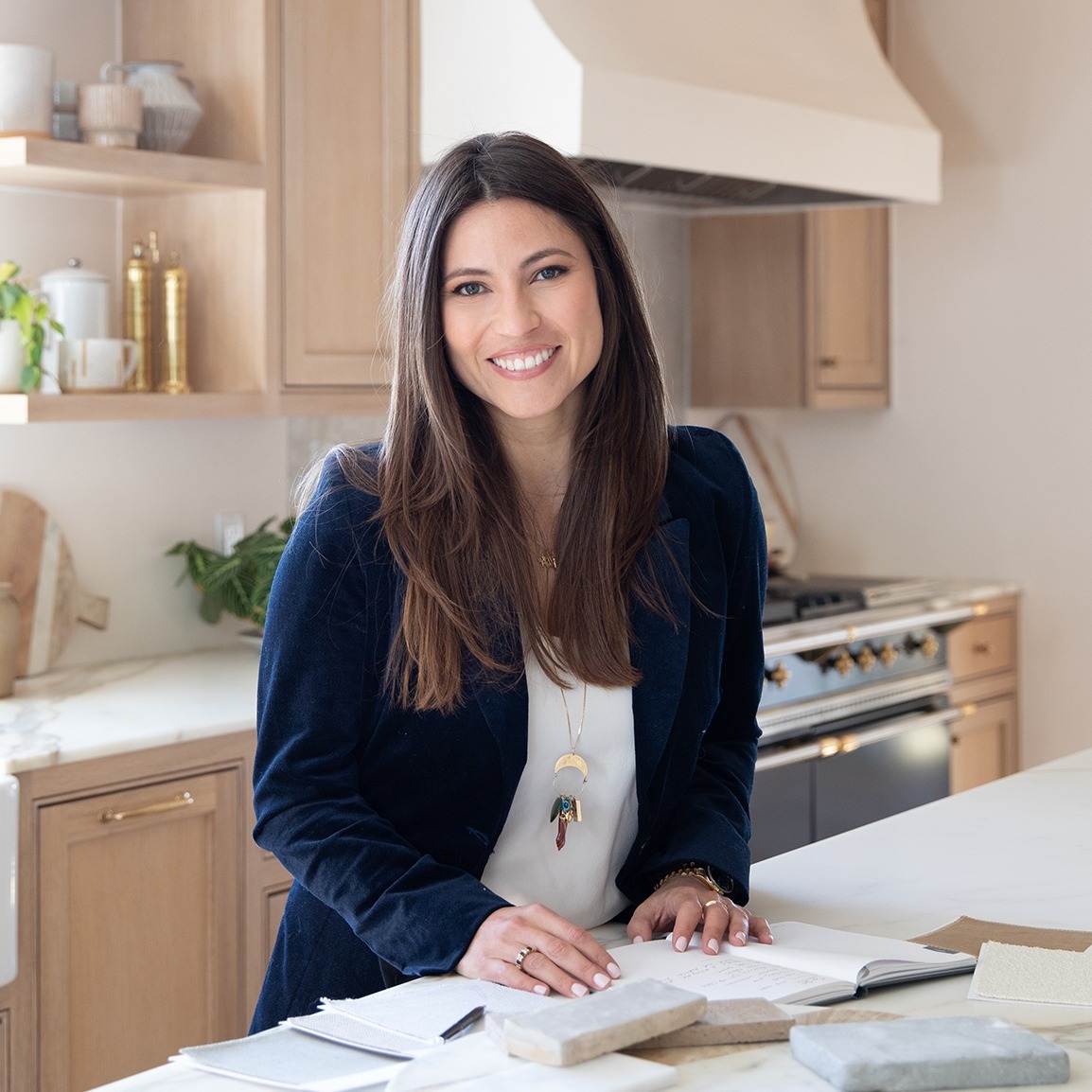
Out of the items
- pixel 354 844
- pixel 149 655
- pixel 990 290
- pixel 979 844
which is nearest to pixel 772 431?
pixel 990 290

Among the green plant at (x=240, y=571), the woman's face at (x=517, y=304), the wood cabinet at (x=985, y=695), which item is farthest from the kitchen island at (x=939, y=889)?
the wood cabinet at (x=985, y=695)

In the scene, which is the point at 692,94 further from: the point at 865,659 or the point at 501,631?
the point at 501,631

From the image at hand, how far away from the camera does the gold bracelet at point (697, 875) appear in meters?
1.37

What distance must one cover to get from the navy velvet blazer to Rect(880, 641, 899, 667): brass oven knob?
2330 millimetres

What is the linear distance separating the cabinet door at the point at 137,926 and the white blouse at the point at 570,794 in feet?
3.55

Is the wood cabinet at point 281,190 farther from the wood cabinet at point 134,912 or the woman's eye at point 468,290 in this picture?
the woman's eye at point 468,290

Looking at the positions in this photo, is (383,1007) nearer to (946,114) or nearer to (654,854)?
(654,854)

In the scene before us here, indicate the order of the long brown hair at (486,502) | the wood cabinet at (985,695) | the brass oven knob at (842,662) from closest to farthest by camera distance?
the long brown hair at (486,502) → the brass oven knob at (842,662) → the wood cabinet at (985,695)

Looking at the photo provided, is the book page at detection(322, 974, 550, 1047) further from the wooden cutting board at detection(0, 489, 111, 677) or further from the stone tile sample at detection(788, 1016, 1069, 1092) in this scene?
the wooden cutting board at detection(0, 489, 111, 677)

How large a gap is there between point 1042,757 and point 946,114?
75.0 inches

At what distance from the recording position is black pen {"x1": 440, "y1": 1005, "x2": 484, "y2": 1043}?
3.43ft

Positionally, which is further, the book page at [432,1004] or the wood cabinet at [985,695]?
the wood cabinet at [985,695]

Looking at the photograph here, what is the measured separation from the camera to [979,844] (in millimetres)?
1589

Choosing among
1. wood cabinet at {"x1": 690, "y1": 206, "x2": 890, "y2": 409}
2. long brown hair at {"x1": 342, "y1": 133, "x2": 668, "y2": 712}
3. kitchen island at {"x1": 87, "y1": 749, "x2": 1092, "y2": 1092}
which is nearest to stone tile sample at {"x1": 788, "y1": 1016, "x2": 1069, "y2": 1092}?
kitchen island at {"x1": 87, "y1": 749, "x2": 1092, "y2": 1092}
